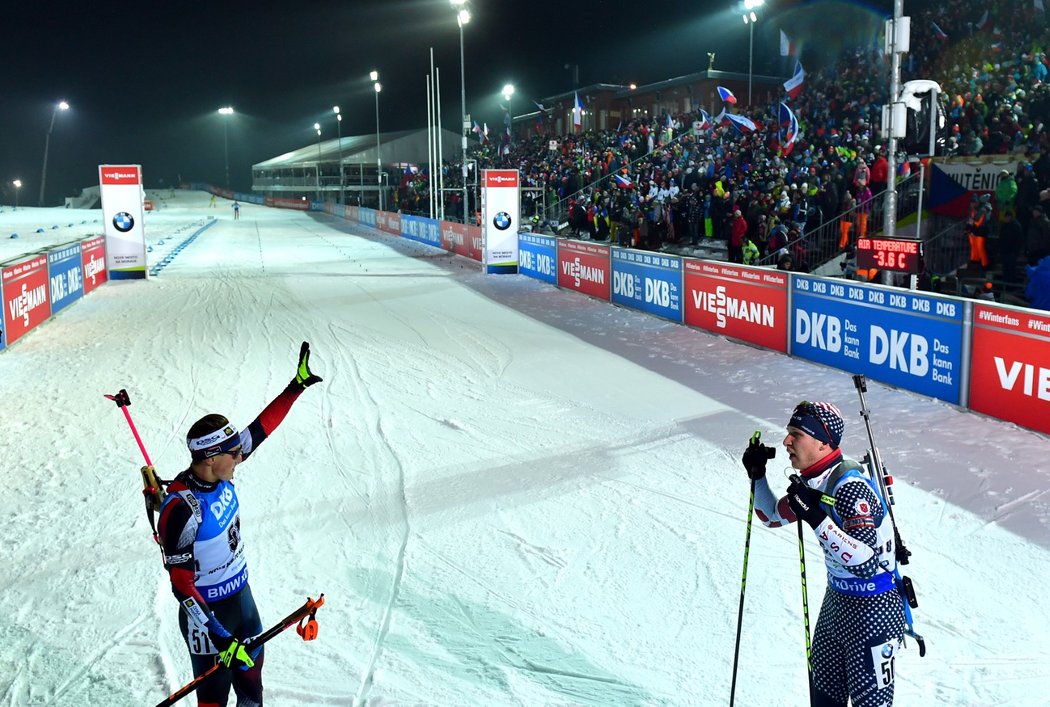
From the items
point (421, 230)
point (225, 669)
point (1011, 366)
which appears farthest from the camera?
point (421, 230)

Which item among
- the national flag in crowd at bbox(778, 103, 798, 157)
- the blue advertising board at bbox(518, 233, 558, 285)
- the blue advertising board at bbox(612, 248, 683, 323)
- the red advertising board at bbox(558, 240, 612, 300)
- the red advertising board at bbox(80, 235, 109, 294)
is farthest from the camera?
the blue advertising board at bbox(518, 233, 558, 285)

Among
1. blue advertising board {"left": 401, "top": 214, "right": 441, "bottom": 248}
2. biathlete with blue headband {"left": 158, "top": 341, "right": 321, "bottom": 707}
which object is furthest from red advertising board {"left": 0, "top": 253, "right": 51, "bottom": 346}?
blue advertising board {"left": 401, "top": 214, "right": 441, "bottom": 248}

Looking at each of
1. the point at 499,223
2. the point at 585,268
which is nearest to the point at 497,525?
the point at 585,268

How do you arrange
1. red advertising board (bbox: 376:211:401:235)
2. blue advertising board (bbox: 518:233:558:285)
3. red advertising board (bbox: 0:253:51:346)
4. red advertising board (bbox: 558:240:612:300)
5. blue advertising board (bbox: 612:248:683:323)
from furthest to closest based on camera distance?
red advertising board (bbox: 376:211:401:235) < blue advertising board (bbox: 518:233:558:285) < red advertising board (bbox: 558:240:612:300) < blue advertising board (bbox: 612:248:683:323) < red advertising board (bbox: 0:253:51:346)

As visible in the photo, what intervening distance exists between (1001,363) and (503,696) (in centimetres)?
796

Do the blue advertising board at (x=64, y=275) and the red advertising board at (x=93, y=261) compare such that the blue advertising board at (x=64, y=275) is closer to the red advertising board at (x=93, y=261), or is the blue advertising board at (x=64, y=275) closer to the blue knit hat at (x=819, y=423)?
the red advertising board at (x=93, y=261)

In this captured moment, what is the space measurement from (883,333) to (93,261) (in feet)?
66.1

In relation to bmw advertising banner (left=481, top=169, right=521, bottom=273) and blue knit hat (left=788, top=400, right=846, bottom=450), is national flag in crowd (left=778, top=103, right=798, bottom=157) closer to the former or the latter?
bmw advertising banner (left=481, top=169, right=521, bottom=273)

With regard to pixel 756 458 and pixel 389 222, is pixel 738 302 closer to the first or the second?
pixel 756 458

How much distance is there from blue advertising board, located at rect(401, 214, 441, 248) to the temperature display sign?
25826mm

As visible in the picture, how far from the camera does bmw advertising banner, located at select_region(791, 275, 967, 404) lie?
11.2 metres

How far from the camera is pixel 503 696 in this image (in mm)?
5109

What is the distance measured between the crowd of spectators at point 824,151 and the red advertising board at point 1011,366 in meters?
6.26

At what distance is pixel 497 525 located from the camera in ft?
25.4
